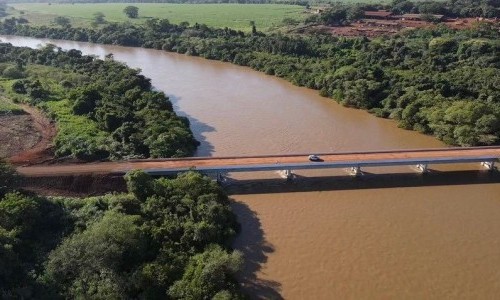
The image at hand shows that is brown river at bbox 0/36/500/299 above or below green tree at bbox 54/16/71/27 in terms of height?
below

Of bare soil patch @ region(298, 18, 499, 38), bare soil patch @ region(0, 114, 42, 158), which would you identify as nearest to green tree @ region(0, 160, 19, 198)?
bare soil patch @ region(0, 114, 42, 158)

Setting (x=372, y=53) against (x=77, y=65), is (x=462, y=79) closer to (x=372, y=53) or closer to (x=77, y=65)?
(x=372, y=53)

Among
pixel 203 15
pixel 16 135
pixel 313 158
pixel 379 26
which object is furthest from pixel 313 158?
pixel 203 15

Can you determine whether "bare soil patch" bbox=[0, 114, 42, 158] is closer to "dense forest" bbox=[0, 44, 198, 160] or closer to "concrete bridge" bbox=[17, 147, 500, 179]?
"dense forest" bbox=[0, 44, 198, 160]

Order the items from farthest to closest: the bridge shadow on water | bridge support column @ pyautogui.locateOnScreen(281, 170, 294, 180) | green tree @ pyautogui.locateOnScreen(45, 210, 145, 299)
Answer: bridge support column @ pyautogui.locateOnScreen(281, 170, 294, 180), the bridge shadow on water, green tree @ pyautogui.locateOnScreen(45, 210, 145, 299)

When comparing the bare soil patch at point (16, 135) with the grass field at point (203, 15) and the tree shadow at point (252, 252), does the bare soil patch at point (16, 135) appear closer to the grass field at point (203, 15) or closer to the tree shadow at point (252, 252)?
the tree shadow at point (252, 252)

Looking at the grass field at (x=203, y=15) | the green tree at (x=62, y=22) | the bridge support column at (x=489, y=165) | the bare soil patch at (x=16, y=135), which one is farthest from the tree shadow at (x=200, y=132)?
the green tree at (x=62, y=22)
